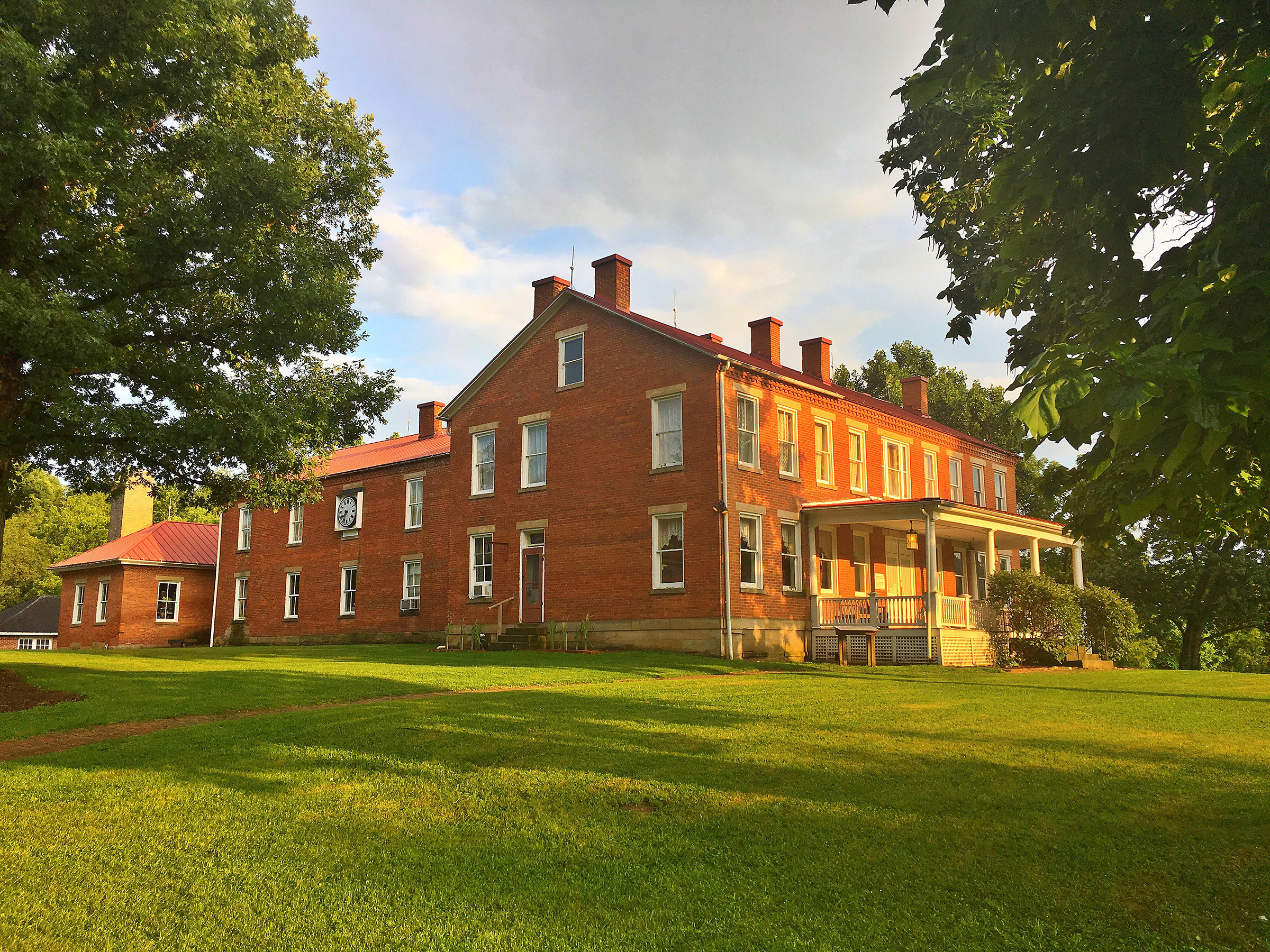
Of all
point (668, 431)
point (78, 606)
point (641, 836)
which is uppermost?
point (668, 431)

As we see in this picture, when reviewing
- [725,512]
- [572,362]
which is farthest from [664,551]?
[572,362]

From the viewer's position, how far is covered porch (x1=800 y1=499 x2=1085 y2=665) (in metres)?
23.4

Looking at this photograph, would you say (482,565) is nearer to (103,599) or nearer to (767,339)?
(767,339)

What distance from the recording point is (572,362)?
28141mm

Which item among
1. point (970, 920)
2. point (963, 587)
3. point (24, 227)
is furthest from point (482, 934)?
point (963, 587)

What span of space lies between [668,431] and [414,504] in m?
12.3

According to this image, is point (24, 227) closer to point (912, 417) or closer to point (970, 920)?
point (970, 920)

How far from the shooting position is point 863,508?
24.6m

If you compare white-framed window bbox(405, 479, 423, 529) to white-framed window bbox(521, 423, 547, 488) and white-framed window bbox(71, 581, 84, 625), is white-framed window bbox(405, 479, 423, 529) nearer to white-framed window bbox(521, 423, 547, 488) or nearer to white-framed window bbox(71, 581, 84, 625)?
white-framed window bbox(521, 423, 547, 488)

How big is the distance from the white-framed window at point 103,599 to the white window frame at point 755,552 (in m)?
29.3

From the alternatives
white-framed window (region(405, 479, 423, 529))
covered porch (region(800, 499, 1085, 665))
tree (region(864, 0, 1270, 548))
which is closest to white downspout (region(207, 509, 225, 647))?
white-framed window (region(405, 479, 423, 529))

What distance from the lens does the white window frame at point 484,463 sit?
2964 centimetres

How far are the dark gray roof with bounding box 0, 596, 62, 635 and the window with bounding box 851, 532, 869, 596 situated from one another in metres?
42.9

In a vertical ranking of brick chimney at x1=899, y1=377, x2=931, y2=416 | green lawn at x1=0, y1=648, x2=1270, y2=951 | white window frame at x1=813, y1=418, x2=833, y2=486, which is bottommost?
green lawn at x1=0, y1=648, x2=1270, y2=951
